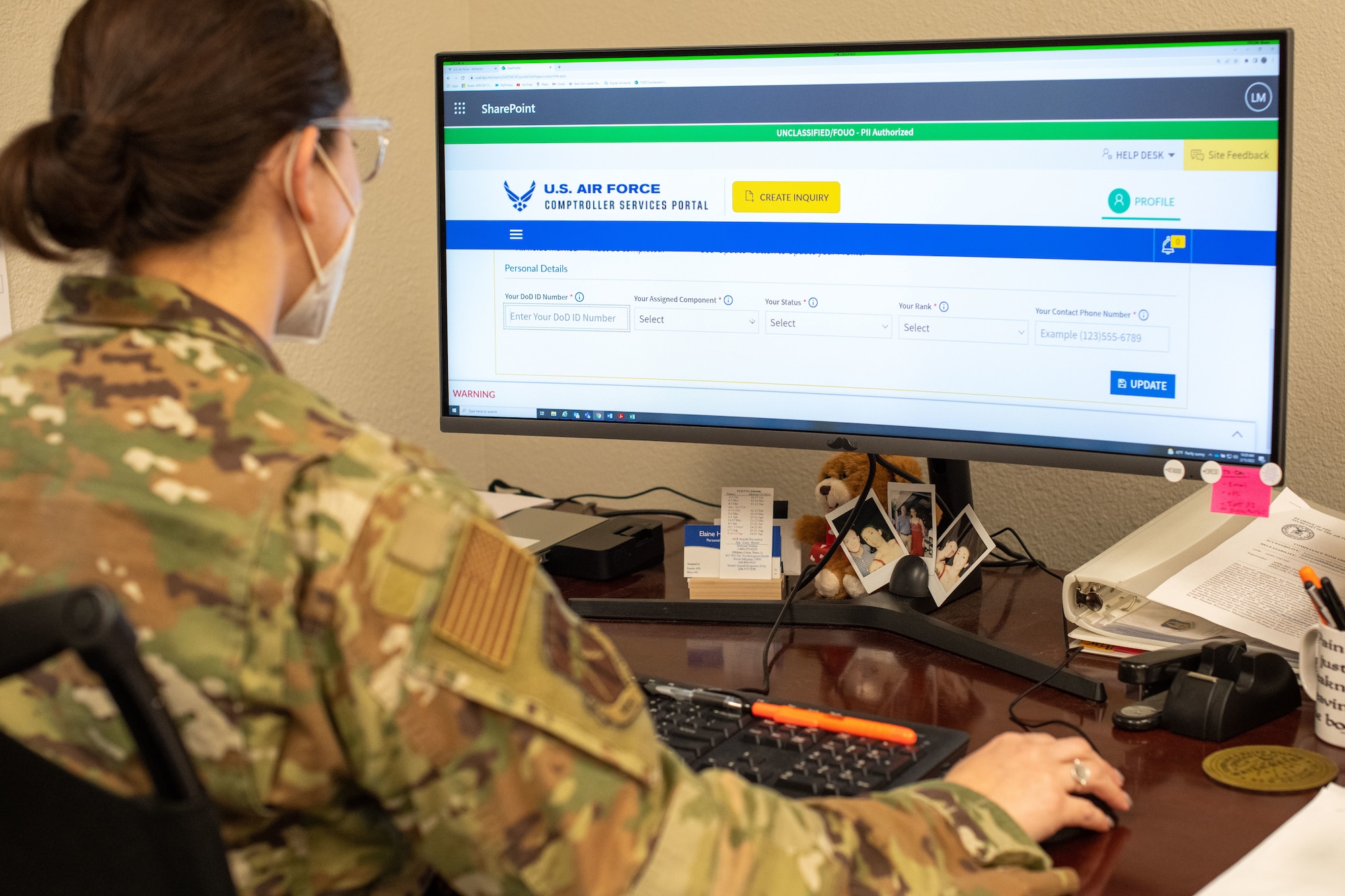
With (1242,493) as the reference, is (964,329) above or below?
above

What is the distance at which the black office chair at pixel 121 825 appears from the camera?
0.50 m

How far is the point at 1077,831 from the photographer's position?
77cm

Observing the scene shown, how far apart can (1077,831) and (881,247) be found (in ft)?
1.82

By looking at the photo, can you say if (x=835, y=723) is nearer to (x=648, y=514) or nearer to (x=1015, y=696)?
(x=1015, y=696)

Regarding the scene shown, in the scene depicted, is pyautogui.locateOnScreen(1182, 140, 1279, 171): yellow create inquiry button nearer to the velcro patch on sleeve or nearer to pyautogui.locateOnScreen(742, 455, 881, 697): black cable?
pyautogui.locateOnScreen(742, 455, 881, 697): black cable

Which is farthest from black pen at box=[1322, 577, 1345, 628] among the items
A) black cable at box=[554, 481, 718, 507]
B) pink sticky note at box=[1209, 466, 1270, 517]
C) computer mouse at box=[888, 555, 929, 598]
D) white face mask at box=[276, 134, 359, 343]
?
black cable at box=[554, 481, 718, 507]

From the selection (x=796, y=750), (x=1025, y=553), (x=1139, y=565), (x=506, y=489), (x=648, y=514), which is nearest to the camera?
(x=796, y=750)

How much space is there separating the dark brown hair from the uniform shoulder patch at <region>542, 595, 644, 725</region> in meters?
0.28

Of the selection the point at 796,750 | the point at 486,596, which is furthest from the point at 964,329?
the point at 486,596

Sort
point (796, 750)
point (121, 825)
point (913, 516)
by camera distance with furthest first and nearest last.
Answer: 1. point (913, 516)
2. point (796, 750)
3. point (121, 825)

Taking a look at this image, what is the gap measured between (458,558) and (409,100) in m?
1.31

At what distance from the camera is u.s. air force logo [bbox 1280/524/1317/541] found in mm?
1066

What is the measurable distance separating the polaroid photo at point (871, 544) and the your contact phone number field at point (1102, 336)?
0.24 m

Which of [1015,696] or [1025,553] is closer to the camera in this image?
[1015,696]
